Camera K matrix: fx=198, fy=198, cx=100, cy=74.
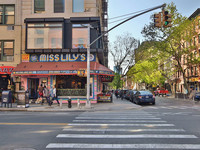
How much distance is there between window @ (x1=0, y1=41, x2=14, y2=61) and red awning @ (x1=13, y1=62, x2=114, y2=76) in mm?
1990

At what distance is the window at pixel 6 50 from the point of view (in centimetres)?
2216

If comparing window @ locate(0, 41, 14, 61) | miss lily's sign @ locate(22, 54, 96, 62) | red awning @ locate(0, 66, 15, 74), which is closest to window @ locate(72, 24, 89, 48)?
miss lily's sign @ locate(22, 54, 96, 62)

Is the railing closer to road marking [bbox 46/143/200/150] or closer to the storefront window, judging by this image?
the storefront window

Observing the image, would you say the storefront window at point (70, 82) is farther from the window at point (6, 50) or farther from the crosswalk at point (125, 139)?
the crosswalk at point (125, 139)

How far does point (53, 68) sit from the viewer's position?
67.3 feet

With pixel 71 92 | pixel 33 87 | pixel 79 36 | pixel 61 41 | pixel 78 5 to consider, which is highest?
pixel 78 5

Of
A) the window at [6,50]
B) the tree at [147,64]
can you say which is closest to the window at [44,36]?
the window at [6,50]

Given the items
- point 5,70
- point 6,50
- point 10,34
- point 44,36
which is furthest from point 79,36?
point 5,70

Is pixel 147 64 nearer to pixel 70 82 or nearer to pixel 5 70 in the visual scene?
pixel 70 82

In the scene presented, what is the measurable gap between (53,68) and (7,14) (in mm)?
8721

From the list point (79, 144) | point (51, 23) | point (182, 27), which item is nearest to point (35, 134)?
point (79, 144)

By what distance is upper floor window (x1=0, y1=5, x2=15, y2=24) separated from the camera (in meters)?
22.5

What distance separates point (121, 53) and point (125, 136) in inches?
1556

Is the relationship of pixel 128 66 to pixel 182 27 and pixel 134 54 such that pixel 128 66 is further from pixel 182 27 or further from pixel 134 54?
pixel 182 27
